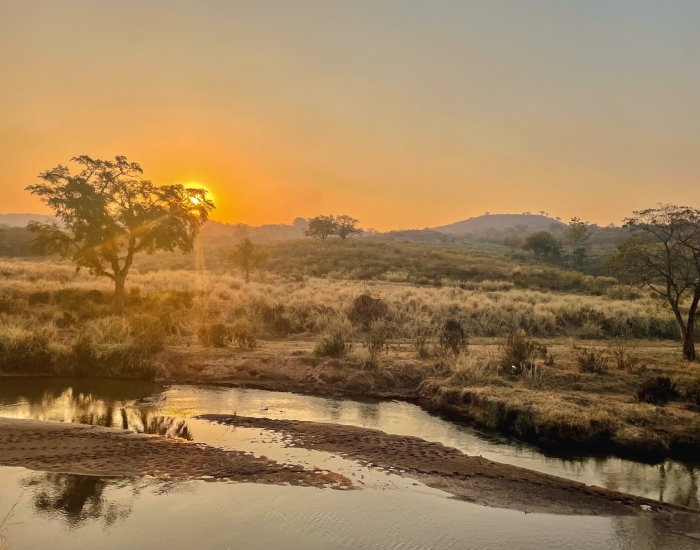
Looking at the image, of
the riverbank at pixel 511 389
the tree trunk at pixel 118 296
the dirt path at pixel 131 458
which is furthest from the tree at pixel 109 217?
the dirt path at pixel 131 458

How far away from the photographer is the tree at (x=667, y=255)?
810 inches

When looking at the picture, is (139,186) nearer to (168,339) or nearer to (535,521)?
(168,339)

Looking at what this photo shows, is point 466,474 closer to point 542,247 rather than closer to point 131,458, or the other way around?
point 131,458

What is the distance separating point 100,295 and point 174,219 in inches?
243

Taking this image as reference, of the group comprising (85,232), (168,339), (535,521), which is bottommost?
(535,521)

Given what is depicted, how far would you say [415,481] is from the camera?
10.7 metres

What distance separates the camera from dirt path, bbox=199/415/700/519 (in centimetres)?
980

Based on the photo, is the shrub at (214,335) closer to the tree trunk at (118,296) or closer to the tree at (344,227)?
the tree trunk at (118,296)

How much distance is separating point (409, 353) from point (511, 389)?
6.14m

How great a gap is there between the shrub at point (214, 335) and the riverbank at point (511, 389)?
78 cm

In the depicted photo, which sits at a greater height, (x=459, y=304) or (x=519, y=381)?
(x=459, y=304)

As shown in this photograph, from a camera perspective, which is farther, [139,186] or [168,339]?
[139,186]

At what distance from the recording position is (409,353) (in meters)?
22.2

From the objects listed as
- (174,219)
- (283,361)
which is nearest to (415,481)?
(283,361)
